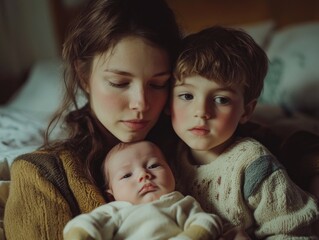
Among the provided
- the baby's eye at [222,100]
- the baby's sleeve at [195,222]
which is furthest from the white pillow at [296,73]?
the baby's sleeve at [195,222]

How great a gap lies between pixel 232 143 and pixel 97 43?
41 cm

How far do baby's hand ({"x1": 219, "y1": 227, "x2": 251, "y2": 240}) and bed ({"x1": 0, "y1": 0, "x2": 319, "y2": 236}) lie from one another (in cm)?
56

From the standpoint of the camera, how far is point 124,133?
3.70 ft

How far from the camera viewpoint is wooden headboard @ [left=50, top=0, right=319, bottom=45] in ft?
8.39

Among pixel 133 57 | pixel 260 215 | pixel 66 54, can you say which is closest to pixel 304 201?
pixel 260 215

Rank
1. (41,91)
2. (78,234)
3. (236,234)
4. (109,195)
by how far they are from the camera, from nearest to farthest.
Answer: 1. (78,234)
2. (236,234)
3. (109,195)
4. (41,91)

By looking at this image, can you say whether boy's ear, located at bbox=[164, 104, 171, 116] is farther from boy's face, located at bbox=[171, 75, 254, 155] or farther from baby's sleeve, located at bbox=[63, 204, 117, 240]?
baby's sleeve, located at bbox=[63, 204, 117, 240]

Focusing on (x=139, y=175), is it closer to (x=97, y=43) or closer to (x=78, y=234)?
(x=78, y=234)

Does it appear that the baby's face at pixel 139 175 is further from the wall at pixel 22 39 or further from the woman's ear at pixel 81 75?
the wall at pixel 22 39

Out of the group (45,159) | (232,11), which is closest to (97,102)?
(45,159)

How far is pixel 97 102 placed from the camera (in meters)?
1.15

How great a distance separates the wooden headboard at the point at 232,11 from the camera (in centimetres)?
256

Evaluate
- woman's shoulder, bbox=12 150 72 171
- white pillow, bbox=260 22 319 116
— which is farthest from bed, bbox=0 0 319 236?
woman's shoulder, bbox=12 150 72 171

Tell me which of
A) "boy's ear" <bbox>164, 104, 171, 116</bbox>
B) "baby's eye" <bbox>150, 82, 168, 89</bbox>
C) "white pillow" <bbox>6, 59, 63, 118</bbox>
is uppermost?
"baby's eye" <bbox>150, 82, 168, 89</bbox>
